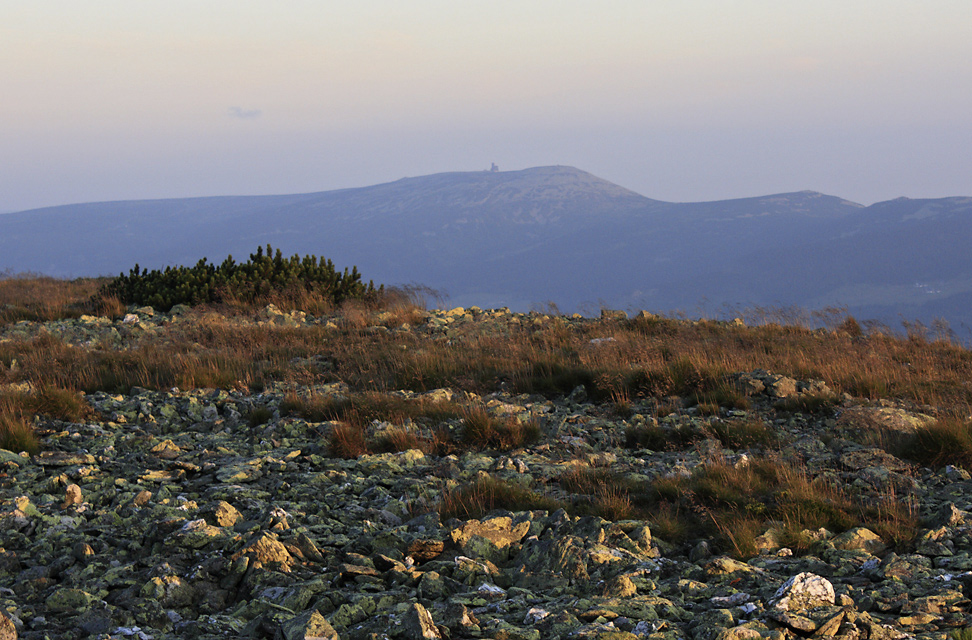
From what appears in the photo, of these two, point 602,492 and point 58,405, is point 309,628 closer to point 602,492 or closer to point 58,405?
point 602,492

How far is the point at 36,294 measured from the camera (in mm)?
17969

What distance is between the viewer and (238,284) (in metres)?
16.8

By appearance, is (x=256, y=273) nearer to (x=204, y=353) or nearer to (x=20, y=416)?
(x=204, y=353)

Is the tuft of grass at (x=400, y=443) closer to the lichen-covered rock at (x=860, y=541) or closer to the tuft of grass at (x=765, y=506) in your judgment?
the tuft of grass at (x=765, y=506)

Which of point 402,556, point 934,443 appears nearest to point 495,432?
point 402,556

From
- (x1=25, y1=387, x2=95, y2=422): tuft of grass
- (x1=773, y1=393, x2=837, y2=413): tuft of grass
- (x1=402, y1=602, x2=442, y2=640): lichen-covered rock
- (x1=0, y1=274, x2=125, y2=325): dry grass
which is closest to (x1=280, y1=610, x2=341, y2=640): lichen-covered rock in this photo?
(x1=402, y1=602, x2=442, y2=640): lichen-covered rock

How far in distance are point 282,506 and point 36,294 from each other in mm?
16742

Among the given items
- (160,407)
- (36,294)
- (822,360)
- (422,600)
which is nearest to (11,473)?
(160,407)

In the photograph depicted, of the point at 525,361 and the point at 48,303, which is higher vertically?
the point at 48,303

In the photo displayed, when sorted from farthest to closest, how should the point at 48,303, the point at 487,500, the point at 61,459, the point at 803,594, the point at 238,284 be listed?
the point at 238,284
the point at 48,303
the point at 61,459
the point at 487,500
the point at 803,594

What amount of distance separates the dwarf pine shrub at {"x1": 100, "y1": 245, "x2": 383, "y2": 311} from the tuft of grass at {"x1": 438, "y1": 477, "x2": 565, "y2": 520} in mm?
12316

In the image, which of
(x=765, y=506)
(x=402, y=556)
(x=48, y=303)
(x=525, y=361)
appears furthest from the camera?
(x=48, y=303)

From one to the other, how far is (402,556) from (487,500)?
988 mm

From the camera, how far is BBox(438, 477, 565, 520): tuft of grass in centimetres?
476
